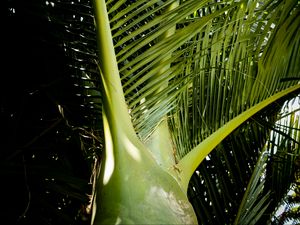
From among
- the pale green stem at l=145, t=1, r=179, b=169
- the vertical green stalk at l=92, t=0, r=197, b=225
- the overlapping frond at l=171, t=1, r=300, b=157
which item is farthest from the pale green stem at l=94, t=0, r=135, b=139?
the overlapping frond at l=171, t=1, r=300, b=157

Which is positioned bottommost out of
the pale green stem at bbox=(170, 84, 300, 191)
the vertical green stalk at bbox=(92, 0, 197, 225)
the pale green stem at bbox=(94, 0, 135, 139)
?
the pale green stem at bbox=(170, 84, 300, 191)

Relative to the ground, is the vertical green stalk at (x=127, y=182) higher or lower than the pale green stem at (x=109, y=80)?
lower

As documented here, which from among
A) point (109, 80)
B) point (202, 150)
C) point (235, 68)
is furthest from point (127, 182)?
point (235, 68)

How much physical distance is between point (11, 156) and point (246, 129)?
4.06ft

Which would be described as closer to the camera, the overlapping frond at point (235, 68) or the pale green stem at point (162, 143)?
the pale green stem at point (162, 143)

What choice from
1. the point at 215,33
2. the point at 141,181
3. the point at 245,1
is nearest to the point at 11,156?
the point at 141,181

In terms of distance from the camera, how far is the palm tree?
34.9 inches

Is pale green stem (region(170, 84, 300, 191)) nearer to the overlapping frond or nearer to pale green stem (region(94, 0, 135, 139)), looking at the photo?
the overlapping frond

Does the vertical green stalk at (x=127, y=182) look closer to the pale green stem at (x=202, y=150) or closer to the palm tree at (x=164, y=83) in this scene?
the palm tree at (x=164, y=83)

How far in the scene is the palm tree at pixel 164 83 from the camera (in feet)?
2.91

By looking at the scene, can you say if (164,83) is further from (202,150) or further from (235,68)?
(235,68)

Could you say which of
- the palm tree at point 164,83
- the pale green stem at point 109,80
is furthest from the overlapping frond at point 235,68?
the pale green stem at point 109,80

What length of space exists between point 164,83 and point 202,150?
0.76 feet

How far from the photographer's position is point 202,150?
119 centimetres
